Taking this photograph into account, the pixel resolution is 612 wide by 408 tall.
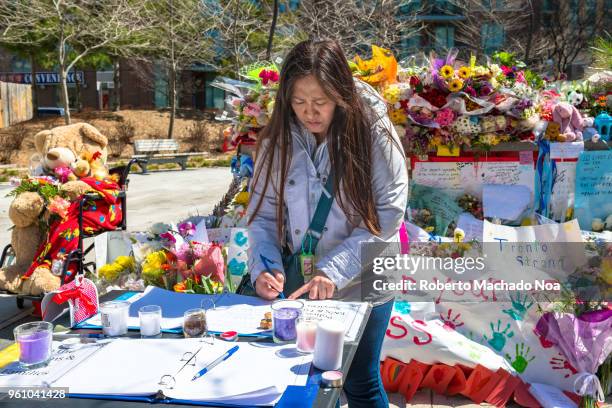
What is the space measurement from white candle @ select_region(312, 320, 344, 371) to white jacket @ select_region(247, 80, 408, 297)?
1.49 feet

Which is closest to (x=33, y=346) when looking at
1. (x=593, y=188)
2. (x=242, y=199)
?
(x=242, y=199)

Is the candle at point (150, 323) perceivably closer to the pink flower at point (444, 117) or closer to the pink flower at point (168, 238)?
the pink flower at point (168, 238)

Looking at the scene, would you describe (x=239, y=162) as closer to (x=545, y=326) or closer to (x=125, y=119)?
(x=545, y=326)

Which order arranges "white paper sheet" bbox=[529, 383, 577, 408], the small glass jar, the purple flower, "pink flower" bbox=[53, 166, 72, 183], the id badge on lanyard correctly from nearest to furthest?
the small glass jar < the id badge on lanyard < "white paper sheet" bbox=[529, 383, 577, 408] < the purple flower < "pink flower" bbox=[53, 166, 72, 183]

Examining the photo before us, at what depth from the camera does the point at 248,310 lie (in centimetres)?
208

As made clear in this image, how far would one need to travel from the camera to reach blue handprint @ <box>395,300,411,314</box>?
3295 mm

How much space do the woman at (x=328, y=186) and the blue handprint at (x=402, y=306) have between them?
1113 mm

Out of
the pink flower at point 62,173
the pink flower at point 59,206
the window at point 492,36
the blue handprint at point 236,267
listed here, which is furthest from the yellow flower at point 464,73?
the window at point 492,36

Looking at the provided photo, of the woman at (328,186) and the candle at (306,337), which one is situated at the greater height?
the woman at (328,186)

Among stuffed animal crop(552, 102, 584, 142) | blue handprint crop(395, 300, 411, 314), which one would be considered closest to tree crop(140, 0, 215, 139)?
stuffed animal crop(552, 102, 584, 142)

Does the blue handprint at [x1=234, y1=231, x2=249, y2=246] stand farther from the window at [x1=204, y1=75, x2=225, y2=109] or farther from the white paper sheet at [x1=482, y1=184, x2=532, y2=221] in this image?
the window at [x1=204, y1=75, x2=225, y2=109]

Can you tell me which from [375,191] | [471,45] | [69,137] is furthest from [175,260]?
[471,45]

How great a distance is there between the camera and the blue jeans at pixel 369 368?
217cm

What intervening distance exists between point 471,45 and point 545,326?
15.6 metres
